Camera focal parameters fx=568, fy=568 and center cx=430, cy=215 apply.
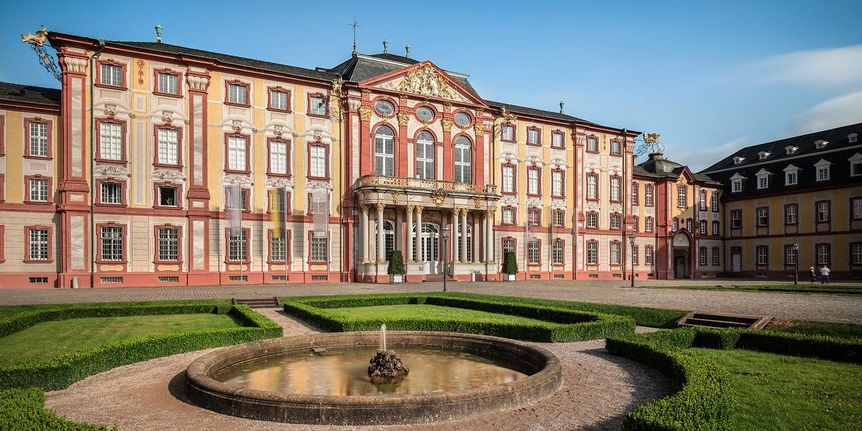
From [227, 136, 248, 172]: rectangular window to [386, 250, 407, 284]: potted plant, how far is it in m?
12.6

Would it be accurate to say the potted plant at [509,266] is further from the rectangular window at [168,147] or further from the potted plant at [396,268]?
the rectangular window at [168,147]

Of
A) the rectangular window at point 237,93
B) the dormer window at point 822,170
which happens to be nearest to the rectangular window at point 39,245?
the rectangular window at point 237,93

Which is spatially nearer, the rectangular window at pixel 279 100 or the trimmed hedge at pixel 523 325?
the trimmed hedge at pixel 523 325

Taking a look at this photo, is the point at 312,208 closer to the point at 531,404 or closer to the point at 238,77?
the point at 238,77

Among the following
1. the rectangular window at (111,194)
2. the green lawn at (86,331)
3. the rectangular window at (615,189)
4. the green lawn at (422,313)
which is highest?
the rectangular window at (615,189)

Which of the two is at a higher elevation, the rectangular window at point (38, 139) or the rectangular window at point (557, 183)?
the rectangular window at point (38, 139)

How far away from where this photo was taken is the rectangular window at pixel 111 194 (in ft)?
120

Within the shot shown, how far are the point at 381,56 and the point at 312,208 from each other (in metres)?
15.1

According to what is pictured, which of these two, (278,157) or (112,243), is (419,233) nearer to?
(278,157)

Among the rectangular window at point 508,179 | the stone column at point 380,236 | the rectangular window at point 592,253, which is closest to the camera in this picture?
the stone column at point 380,236

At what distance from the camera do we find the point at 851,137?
5650 cm

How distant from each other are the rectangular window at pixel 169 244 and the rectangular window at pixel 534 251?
2973 centimetres

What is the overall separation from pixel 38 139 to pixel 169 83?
337 inches

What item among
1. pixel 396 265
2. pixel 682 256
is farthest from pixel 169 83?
pixel 682 256
